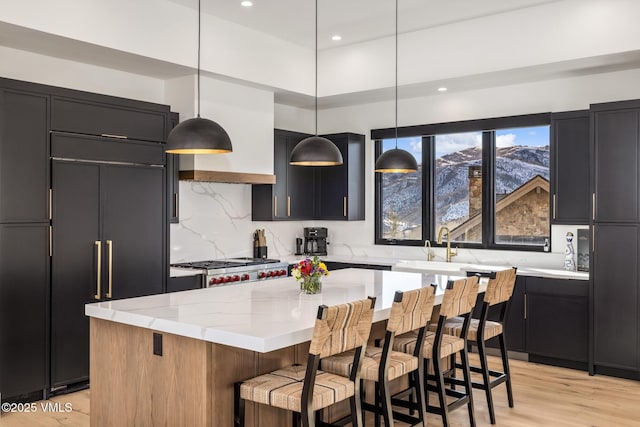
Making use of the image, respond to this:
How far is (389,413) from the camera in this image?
10.4 ft

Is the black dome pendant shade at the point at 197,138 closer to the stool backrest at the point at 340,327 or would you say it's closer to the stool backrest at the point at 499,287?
the stool backrest at the point at 340,327

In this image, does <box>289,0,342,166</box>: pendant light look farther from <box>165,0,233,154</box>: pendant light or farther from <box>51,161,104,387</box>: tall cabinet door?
<box>51,161,104,387</box>: tall cabinet door

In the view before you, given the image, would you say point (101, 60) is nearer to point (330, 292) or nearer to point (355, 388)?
point (330, 292)

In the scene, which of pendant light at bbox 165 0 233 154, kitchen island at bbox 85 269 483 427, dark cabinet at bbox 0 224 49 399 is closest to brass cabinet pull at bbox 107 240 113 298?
dark cabinet at bbox 0 224 49 399

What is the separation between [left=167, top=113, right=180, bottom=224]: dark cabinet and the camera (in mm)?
5258

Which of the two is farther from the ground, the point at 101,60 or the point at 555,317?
the point at 101,60

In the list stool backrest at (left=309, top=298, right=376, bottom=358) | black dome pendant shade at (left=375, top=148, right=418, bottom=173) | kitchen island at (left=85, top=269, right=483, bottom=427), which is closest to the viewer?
stool backrest at (left=309, top=298, right=376, bottom=358)

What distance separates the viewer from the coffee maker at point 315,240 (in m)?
7.40

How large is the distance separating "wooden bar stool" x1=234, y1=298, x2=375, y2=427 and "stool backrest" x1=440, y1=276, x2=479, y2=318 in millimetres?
832

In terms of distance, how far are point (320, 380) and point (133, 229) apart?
8.65ft

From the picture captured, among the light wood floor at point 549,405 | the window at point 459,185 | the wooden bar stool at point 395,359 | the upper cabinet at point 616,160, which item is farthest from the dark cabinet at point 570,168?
the wooden bar stool at point 395,359

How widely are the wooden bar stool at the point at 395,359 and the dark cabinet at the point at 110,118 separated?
2672 mm

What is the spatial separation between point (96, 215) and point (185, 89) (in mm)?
1592

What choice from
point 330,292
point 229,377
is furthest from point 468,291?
point 229,377
